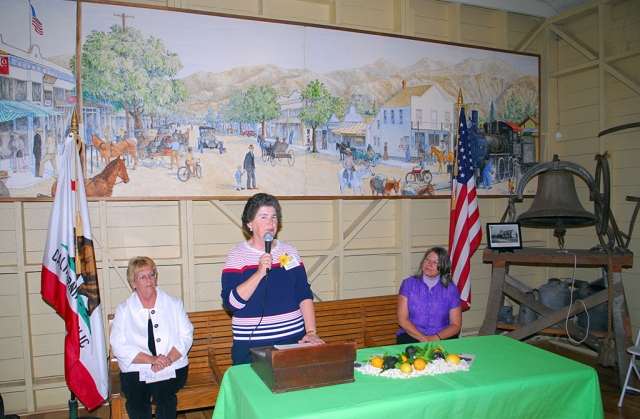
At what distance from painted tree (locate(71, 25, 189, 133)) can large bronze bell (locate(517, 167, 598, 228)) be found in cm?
337

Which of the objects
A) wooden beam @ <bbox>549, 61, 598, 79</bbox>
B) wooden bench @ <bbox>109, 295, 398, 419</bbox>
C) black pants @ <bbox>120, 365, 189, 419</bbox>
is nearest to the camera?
black pants @ <bbox>120, 365, 189, 419</bbox>

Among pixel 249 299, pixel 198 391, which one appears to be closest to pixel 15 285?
pixel 198 391

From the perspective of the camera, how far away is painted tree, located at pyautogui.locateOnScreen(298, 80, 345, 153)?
15.1ft

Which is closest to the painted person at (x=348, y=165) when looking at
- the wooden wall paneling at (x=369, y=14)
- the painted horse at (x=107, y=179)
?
the wooden wall paneling at (x=369, y=14)

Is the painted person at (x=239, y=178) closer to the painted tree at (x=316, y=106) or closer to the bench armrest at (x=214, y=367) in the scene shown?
the painted tree at (x=316, y=106)

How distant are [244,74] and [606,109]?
3.75 metres

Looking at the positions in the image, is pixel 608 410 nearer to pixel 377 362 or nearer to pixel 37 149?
pixel 377 362

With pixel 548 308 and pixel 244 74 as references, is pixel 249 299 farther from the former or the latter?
pixel 548 308

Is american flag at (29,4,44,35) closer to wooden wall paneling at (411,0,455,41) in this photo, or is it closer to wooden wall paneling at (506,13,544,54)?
wooden wall paneling at (411,0,455,41)

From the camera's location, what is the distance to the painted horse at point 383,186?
16.0 feet

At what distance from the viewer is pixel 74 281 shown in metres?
3.59

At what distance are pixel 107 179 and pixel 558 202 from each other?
396cm

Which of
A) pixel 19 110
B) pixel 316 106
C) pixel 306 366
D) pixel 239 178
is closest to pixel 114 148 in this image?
pixel 19 110

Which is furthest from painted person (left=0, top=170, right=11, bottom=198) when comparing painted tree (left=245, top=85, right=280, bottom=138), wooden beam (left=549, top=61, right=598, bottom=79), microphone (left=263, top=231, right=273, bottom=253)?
wooden beam (left=549, top=61, right=598, bottom=79)
